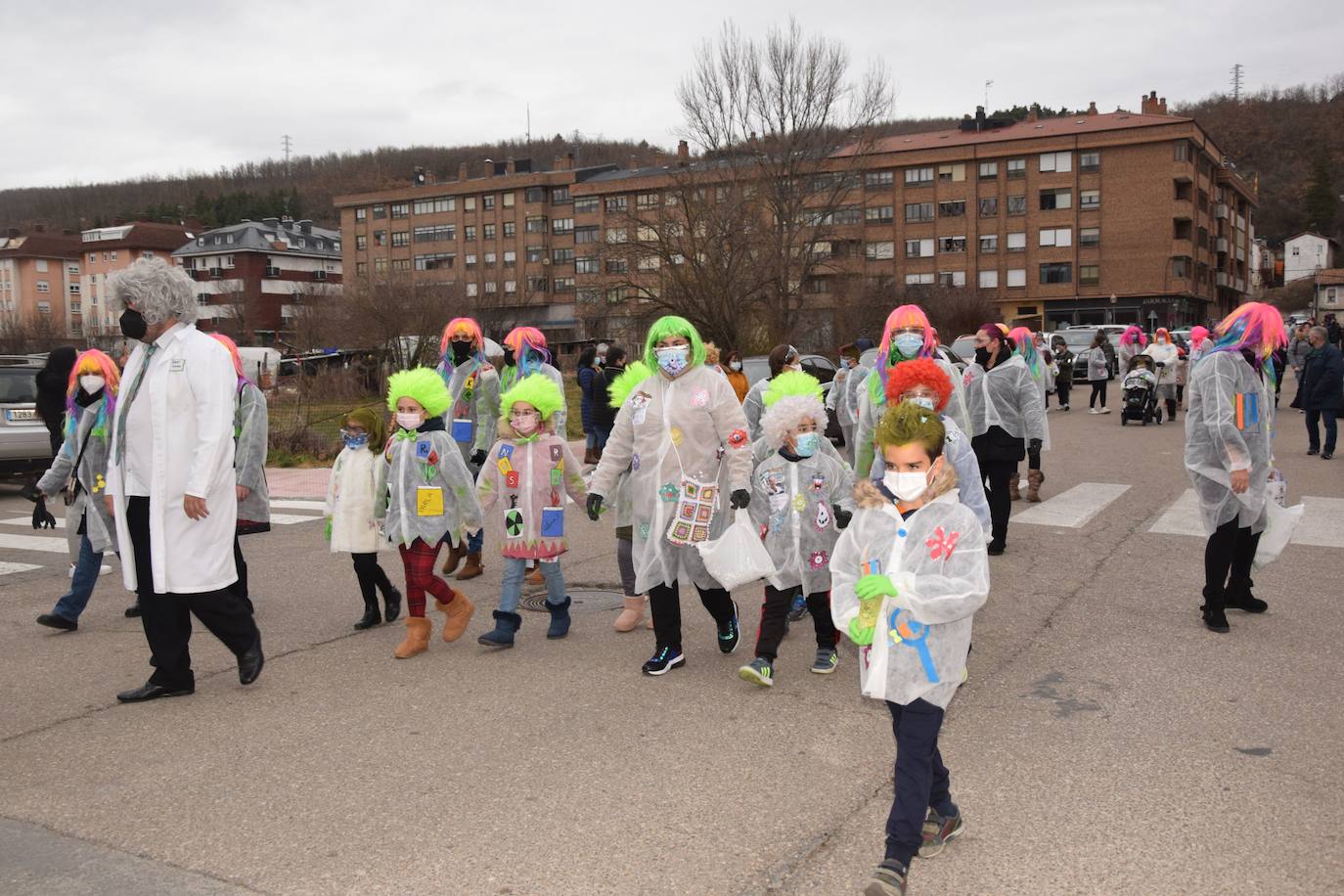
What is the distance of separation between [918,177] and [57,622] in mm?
76899

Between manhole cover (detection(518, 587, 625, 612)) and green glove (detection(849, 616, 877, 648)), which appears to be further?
manhole cover (detection(518, 587, 625, 612))

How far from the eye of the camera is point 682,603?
25.1ft

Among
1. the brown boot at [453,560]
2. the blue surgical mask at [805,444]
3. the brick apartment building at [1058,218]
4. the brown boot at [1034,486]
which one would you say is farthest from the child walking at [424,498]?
the brick apartment building at [1058,218]

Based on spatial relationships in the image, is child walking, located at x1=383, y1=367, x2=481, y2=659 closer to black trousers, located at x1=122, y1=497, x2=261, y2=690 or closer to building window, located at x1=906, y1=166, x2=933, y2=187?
black trousers, located at x1=122, y1=497, x2=261, y2=690

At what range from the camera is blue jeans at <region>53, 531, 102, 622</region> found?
727cm

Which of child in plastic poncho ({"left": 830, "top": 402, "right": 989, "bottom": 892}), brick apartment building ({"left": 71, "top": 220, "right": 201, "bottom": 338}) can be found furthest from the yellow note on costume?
brick apartment building ({"left": 71, "top": 220, "right": 201, "bottom": 338})

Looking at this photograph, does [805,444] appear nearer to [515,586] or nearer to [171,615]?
[515,586]

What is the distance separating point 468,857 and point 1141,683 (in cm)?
354

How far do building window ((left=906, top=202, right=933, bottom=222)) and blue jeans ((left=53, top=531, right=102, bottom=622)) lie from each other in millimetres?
75719

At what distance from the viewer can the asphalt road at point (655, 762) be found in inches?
A: 142

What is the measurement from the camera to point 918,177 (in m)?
78.2

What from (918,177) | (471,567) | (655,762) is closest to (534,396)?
(471,567)

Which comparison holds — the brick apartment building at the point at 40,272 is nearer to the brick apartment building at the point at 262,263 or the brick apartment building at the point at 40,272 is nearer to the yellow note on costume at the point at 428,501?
the brick apartment building at the point at 262,263

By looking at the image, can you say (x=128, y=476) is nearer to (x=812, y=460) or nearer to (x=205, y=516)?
(x=205, y=516)
